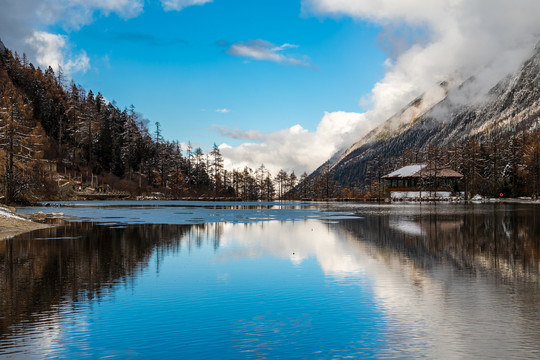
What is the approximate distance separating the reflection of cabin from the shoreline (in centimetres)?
9000

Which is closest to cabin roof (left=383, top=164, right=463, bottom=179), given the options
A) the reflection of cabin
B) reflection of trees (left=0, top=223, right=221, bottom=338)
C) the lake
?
the reflection of cabin

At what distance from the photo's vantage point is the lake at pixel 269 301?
29.0 ft

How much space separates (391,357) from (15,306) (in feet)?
31.0

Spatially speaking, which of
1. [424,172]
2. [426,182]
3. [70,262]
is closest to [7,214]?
[70,262]

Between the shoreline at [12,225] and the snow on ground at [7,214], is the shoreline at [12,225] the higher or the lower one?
the lower one

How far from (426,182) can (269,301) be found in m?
105

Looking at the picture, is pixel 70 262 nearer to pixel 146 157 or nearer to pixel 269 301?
pixel 269 301

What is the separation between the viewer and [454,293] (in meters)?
13.1

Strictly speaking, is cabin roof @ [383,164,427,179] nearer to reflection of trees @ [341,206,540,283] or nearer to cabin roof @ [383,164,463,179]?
cabin roof @ [383,164,463,179]

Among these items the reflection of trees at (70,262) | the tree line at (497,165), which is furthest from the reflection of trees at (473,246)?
the tree line at (497,165)

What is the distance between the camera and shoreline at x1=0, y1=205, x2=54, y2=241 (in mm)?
28909

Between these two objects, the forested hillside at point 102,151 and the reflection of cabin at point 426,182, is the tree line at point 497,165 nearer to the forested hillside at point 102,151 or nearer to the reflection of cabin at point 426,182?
the reflection of cabin at point 426,182

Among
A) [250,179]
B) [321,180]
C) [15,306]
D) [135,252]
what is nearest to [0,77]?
[250,179]

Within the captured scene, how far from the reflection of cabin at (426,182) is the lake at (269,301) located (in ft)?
294
